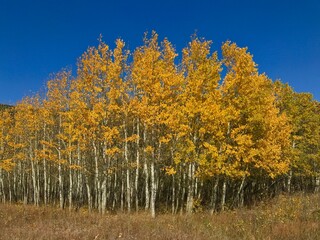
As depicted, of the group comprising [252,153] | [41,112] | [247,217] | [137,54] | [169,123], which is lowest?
[247,217]

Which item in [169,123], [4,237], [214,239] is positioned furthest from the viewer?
[169,123]

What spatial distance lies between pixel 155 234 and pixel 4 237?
5075 mm

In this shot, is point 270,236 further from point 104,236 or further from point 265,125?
point 265,125

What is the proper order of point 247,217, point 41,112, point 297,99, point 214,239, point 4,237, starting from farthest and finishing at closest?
1. point 297,99
2. point 41,112
3. point 247,217
4. point 214,239
5. point 4,237

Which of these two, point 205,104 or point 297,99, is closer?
point 205,104

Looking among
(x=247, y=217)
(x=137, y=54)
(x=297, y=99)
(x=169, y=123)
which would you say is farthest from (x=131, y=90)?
(x=297, y=99)

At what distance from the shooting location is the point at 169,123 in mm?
20672

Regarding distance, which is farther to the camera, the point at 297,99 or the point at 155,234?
A: the point at 297,99

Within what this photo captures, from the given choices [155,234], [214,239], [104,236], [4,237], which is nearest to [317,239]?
[214,239]

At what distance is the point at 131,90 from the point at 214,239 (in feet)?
49.1

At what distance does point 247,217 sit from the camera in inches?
685

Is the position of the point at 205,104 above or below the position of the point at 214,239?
above

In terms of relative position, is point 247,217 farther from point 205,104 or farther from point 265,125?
point 265,125

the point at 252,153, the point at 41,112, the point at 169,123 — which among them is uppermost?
the point at 41,112
